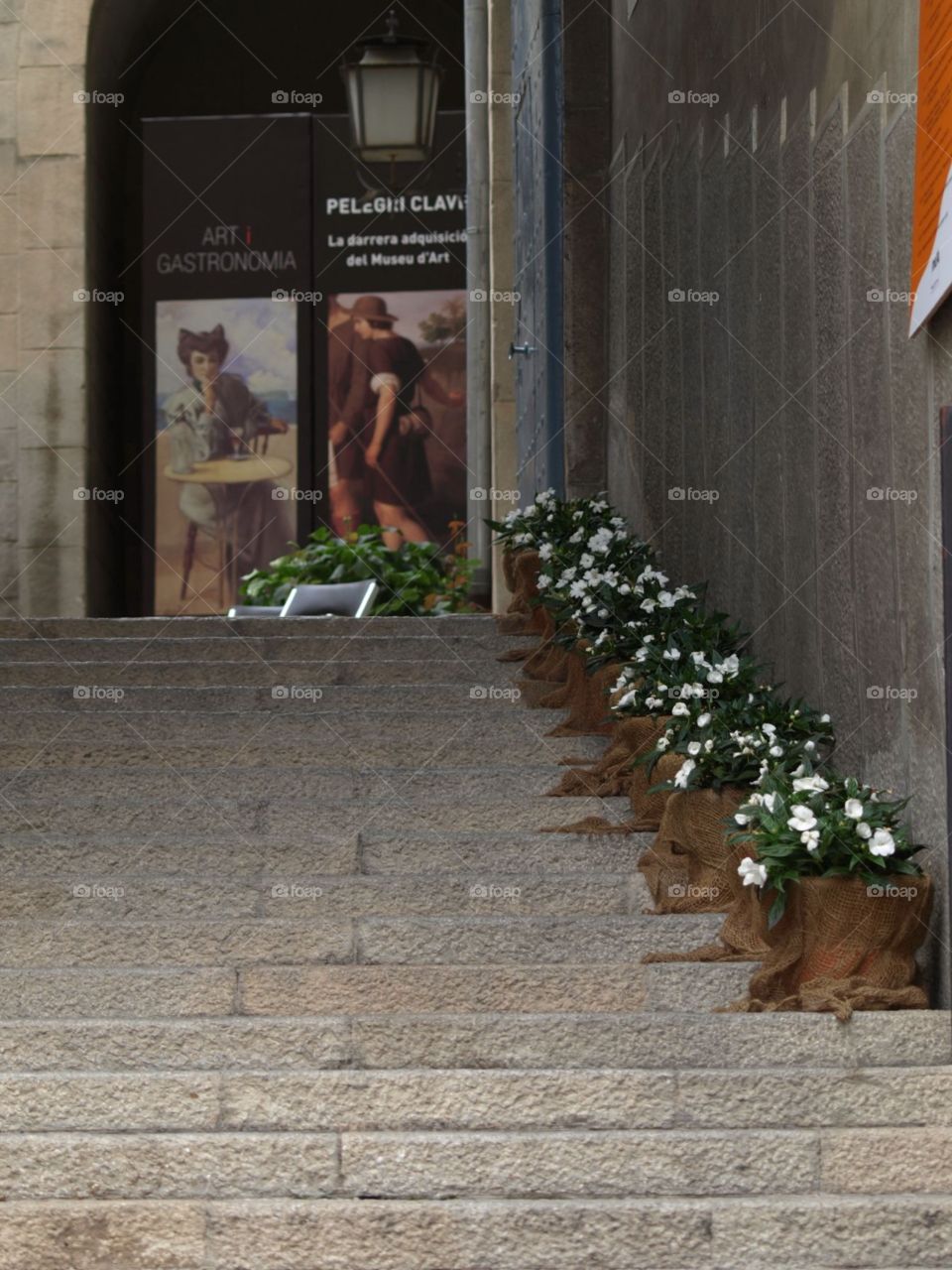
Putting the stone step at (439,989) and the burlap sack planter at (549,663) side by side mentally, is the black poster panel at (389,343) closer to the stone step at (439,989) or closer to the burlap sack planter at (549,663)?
the burlap sack planter at (549,663)

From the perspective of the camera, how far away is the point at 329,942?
5.30 metres

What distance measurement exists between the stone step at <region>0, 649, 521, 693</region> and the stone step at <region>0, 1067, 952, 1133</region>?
3243 mm

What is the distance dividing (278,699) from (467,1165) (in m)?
3.33

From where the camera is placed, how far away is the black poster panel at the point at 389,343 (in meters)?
14.7

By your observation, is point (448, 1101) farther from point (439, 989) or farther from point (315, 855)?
point (315, 855)

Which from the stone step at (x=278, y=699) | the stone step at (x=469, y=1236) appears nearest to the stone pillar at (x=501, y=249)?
the stone step at (x=278, y=699)

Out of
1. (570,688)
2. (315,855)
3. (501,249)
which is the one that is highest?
(501,249)

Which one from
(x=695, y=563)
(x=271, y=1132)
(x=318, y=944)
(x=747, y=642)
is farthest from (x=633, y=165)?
(x=271, y=1132)

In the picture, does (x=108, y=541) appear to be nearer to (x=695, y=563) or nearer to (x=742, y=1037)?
(x=695, y=563)

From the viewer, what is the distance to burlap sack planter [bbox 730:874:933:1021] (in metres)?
5.01

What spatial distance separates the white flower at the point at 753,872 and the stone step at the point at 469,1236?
3.72 feet

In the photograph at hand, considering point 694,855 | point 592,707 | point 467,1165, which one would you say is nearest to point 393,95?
point 592,707

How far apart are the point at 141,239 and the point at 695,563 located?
8.00 metres

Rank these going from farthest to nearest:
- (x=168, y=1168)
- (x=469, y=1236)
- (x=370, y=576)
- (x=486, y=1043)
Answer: (x=370, y=576), (x=486, y=1043), (x=168, y=1168), (x=469, y=1236)
